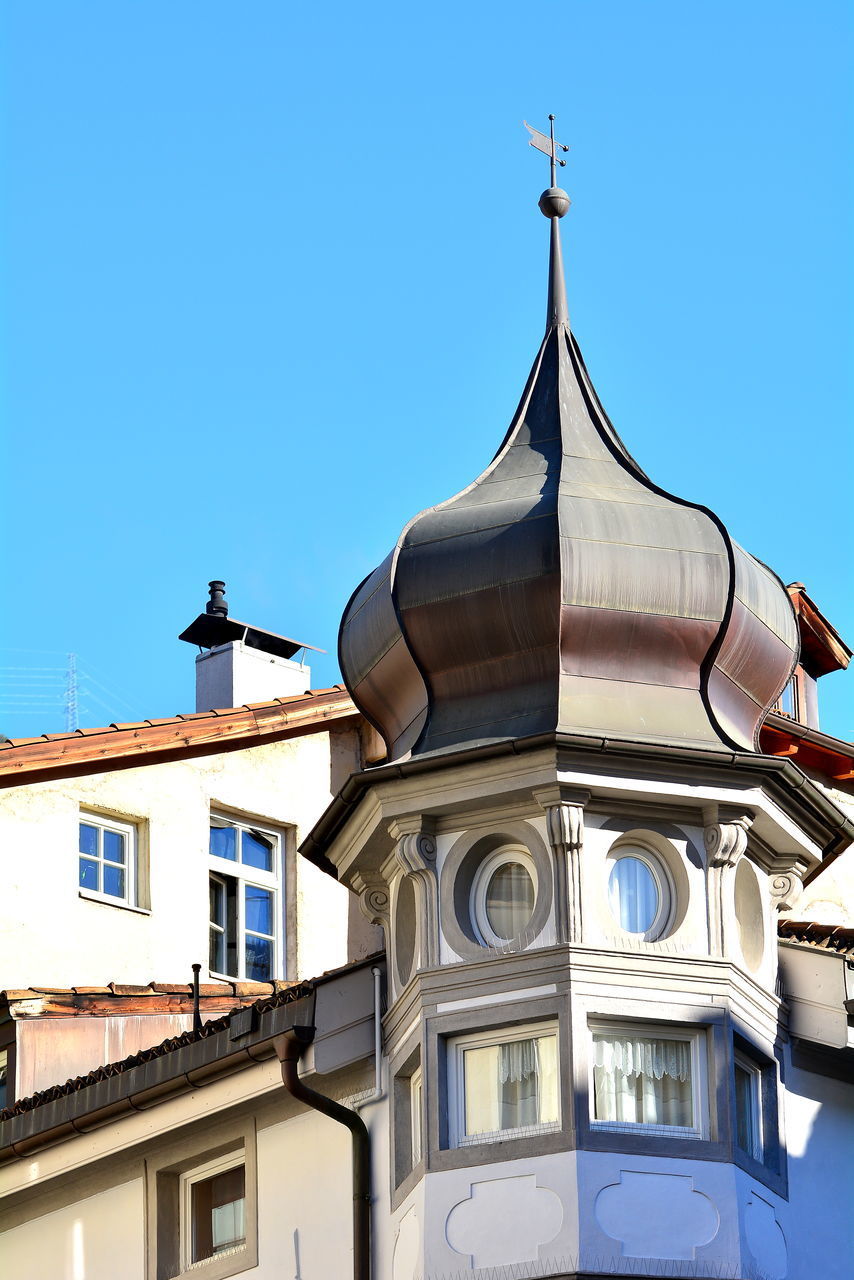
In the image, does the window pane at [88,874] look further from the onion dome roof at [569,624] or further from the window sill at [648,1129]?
the window sill at [648,1129]

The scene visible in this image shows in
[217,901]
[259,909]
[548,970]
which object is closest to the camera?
[548,970]

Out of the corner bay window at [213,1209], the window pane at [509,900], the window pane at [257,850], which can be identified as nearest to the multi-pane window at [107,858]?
the window pane at [257,850]

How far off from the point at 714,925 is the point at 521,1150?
2216 millimetres

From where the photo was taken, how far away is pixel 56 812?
101 feet

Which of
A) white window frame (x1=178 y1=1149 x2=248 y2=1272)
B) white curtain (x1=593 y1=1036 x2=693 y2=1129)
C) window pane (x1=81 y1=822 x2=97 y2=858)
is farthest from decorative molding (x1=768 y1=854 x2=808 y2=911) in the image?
window pane (x1=81 y1=822 x2=97 y2=858)

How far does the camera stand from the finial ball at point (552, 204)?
26719 mm

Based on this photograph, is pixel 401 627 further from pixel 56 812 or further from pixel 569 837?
pixel 56 812

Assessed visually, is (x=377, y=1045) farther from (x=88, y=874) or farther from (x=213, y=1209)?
(x=88, y=874)

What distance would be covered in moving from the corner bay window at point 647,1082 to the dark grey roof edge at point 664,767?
195 cm

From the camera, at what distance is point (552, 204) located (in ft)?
87.7

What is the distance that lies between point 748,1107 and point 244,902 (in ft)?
37.0

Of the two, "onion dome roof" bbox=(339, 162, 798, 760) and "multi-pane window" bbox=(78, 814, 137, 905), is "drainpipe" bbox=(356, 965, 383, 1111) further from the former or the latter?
"multi-pane window" bbox=(78, 814, 137, 905)

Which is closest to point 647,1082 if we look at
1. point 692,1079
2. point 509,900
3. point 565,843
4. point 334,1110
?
point 692,1079

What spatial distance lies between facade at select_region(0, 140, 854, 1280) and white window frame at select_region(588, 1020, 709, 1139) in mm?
21
